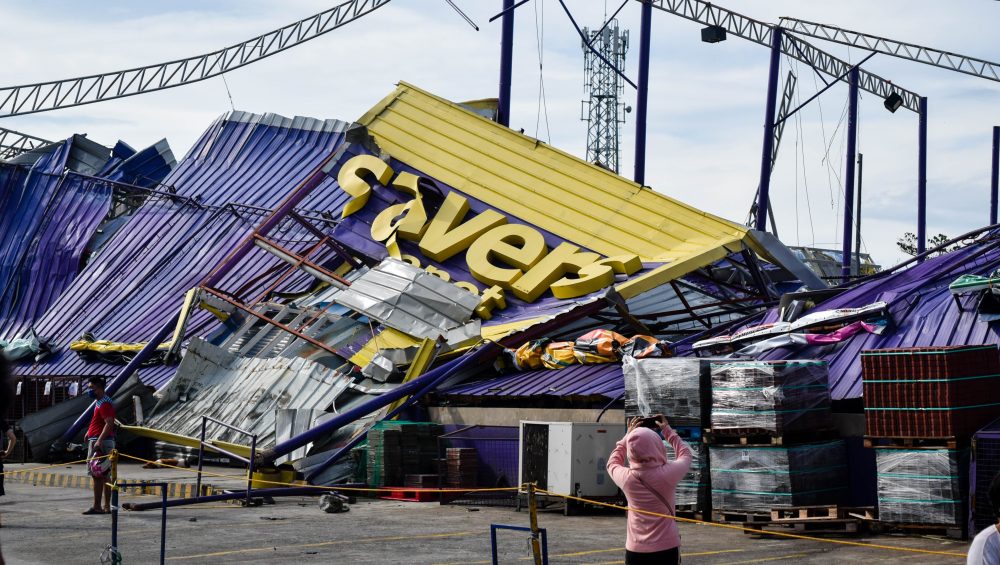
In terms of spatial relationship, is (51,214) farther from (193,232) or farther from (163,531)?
(163,531)

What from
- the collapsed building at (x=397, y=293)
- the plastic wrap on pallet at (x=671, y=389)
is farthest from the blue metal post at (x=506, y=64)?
the plastic wrap on pallet at (x=671, y=389)

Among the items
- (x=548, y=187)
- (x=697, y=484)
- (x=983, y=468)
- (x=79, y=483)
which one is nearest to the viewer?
(x=983, y=468)

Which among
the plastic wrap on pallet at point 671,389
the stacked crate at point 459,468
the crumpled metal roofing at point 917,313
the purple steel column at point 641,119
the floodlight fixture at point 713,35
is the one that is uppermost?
the floodlight fixture at point 713,35

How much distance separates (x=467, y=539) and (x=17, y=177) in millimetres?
32556

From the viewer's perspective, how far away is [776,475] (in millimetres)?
16156

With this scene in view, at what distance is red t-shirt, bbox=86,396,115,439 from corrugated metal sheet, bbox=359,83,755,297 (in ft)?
34.4

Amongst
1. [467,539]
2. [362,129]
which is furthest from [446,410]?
[362,129]

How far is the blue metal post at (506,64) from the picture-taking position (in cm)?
3466

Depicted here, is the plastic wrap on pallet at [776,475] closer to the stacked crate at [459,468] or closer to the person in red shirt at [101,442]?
the stacked crate at [459,468]

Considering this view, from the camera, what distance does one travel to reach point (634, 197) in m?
28.0

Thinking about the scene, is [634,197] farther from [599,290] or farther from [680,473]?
[680,473]

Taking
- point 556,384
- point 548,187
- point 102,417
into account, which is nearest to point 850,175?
point 548,187

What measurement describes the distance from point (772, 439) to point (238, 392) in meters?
12.6

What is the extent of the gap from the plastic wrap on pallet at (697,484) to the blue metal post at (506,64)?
18.8 m
